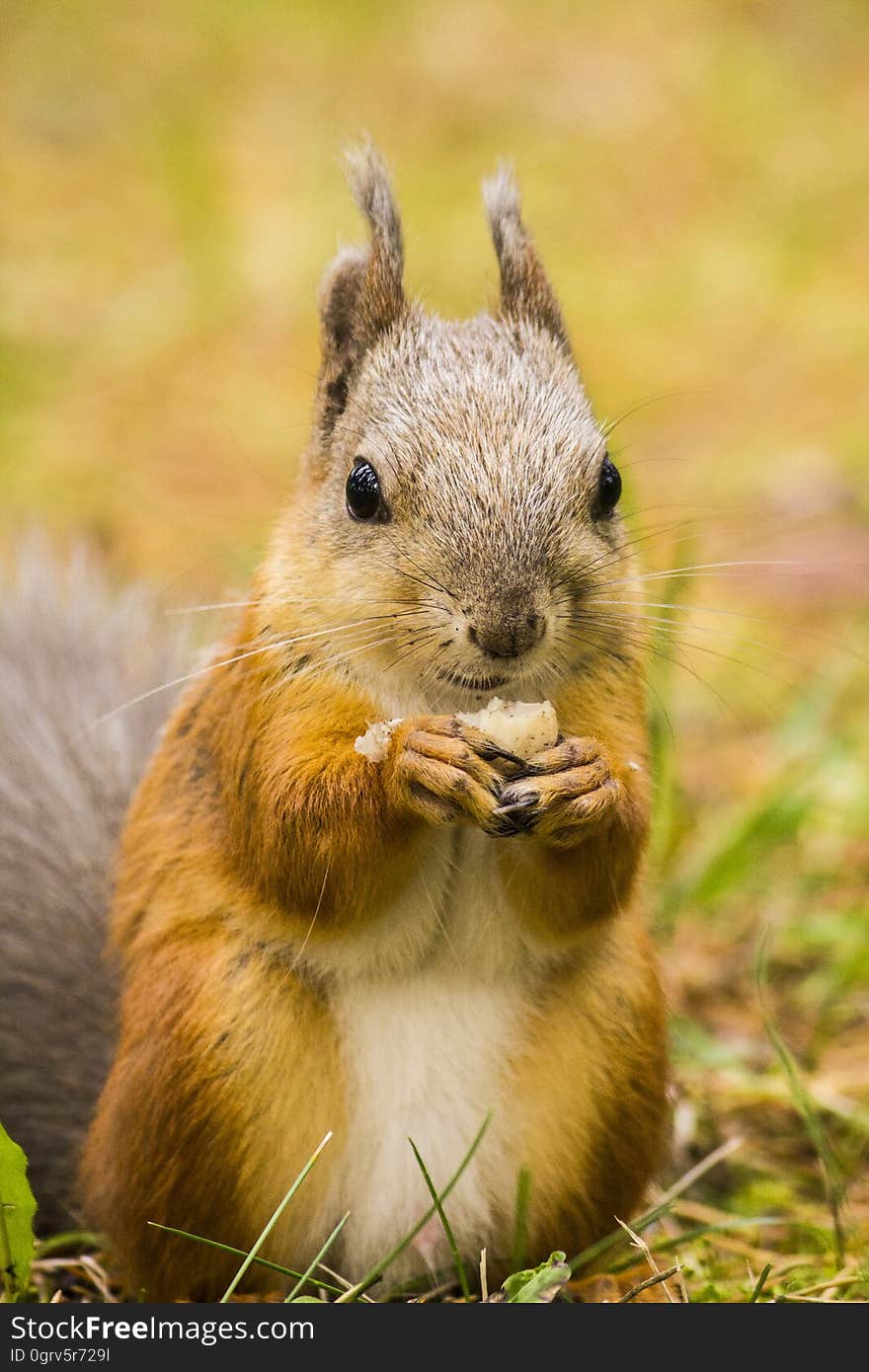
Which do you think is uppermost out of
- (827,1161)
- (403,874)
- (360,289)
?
(360,289)

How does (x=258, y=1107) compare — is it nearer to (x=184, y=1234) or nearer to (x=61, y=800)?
(x=184, y=1234)

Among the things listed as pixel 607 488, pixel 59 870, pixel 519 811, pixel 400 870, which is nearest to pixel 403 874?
pixel 400 870

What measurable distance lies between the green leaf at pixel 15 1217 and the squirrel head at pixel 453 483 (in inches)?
31.5

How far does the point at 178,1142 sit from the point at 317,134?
23.8 ft

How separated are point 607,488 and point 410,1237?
3.54 feet

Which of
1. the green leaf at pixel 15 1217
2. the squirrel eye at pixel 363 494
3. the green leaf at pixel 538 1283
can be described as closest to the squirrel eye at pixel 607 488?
the squirrel eye at pixel 363 494

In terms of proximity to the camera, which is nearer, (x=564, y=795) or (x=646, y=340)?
(x=564, y=795)

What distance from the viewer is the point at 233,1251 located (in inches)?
80.6

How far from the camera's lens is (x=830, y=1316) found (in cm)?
193

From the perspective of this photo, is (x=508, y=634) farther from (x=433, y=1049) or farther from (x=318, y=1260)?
(x=318, y=1260)

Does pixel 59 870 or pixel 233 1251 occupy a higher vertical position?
pixel 59 870

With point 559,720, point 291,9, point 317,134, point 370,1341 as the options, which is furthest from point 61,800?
point 291,9

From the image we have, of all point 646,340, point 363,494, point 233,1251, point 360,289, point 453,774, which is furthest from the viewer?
point 646,340

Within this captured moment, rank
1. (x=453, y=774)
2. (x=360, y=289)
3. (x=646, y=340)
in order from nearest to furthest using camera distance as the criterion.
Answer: (x=453, y=774), (x=360, y=289), (x=646, y=340)
